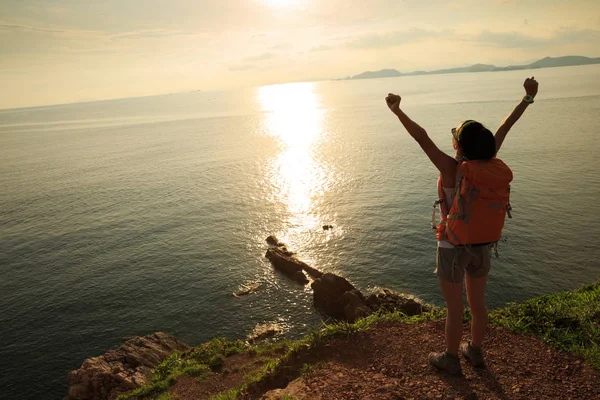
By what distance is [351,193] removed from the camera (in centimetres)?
5628

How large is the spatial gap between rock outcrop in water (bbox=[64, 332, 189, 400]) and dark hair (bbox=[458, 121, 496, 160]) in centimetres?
1864

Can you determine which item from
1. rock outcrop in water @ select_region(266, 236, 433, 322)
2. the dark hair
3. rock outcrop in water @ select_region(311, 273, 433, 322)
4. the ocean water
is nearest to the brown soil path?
the dark hair

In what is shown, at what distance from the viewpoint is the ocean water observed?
28.5 meters

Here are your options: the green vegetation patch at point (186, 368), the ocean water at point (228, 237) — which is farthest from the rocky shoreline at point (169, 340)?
the ocean water at point (228, 237)

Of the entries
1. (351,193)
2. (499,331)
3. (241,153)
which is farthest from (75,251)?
(241,153)

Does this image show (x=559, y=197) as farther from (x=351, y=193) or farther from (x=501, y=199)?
(x=501, y=199)

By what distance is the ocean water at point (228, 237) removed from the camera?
93.5 ft

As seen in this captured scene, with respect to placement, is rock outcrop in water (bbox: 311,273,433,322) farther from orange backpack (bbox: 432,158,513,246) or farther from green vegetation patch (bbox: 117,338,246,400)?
orange backpack (bbox: 432,158,513,246)

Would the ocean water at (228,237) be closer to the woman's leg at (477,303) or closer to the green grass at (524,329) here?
the green grass at (524,329)

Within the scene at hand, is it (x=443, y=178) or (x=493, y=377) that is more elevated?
(x=443, y=178)

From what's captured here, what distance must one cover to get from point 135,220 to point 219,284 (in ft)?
73.2

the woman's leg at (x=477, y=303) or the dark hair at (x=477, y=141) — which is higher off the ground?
the dark hair at (x=477, y=141)

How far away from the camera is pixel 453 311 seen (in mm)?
6066

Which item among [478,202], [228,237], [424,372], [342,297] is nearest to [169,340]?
[342,297]
